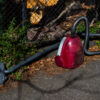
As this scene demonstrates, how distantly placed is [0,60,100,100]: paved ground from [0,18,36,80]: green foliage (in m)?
0.37

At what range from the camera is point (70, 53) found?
3.21 m

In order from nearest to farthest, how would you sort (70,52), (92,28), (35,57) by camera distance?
(70,52)
(35,57)
(92,28)

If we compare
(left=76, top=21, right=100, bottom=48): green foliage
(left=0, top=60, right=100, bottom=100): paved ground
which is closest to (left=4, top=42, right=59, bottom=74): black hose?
(left=0, top=60, right=100, bottom=100): paved ground

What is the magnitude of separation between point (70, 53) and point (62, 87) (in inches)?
24.9

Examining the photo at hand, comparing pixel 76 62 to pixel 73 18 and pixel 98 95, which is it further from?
pixel 73 18

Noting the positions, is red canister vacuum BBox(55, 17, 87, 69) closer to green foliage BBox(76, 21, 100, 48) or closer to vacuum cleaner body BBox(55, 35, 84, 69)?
vacuum cleaner body BBox(55, 35, 84, 69)

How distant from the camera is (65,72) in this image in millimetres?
3283

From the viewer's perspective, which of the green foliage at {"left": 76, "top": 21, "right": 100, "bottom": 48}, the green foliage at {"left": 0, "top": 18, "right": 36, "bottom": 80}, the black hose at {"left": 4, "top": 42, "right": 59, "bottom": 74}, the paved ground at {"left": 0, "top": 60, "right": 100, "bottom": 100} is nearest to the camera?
the paved ground at {"left": 0, "top": 60, "right": 100, "bottom": 100}

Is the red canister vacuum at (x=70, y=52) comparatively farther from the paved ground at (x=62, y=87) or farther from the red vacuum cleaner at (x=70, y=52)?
the paved ground at (x=62, y=87)

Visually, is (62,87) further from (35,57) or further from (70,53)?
(35,57)

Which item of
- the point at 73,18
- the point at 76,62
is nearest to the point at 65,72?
the point at 76,62

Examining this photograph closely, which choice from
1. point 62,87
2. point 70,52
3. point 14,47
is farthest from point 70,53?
point 14,47

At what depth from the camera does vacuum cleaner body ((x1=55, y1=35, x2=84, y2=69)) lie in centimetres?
320

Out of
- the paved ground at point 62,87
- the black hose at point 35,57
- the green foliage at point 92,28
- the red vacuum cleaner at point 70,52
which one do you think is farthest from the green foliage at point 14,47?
the green foliage at point 92,28
